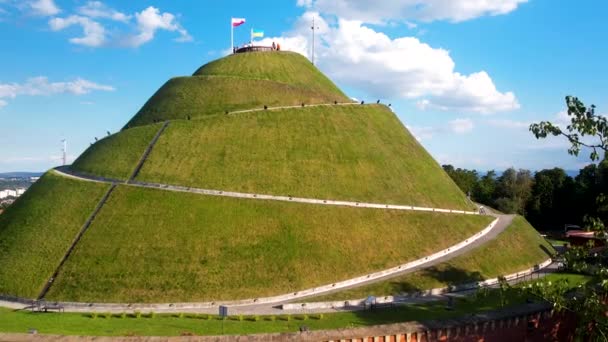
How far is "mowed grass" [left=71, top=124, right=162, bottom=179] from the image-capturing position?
5075 centimetres

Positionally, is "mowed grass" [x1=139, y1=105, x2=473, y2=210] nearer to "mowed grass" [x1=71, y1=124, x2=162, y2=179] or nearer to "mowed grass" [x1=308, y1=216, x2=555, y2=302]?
"mowed grass" [x1=71, y1=124, x2=162, y2=179]

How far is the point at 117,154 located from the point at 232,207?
1625 centimetres

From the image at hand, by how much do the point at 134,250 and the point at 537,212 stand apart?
70.5 meters

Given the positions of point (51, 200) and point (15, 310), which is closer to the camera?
point (15, 310)

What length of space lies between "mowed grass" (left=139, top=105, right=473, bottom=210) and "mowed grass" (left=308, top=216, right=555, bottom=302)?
747 cm

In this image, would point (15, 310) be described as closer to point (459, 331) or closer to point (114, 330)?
point (114, 330)

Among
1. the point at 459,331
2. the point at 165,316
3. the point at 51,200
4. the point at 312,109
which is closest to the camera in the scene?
the point at 459,331

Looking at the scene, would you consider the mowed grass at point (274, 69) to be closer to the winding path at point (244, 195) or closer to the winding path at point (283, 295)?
the winding path at point (283, 295)

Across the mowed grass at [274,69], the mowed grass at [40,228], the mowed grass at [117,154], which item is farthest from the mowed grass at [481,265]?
the mowed grass at [274,69]

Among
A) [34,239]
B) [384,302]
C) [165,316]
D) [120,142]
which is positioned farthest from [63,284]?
[384,302]

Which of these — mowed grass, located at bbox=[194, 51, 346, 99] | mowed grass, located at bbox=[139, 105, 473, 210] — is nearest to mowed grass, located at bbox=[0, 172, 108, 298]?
mowed grass, located at bbox=[139, 105, 473, 210]

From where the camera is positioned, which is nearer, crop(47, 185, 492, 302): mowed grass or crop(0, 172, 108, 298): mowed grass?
crop(47, 185, 492, 302): mowed grass

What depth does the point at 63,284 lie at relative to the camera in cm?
3853

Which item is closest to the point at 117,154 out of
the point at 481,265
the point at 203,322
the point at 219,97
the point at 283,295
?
the point at 219,97
